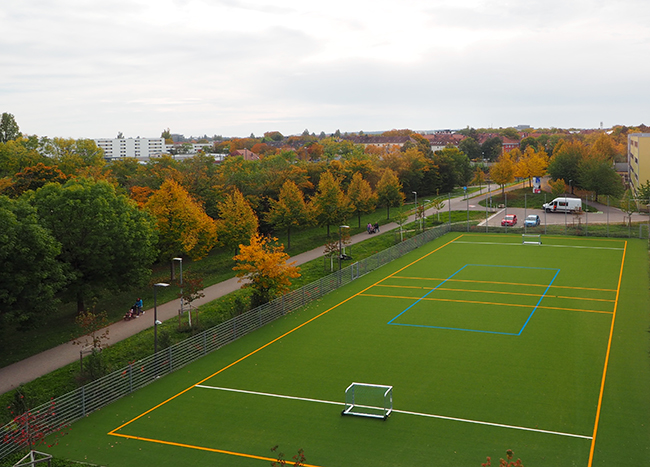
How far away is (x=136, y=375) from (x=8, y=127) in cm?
6353

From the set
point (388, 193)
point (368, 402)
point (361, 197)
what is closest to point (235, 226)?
point (361, 197)

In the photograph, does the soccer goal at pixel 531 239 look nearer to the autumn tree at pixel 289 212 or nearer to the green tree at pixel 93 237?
the autumn tree at pixel 289 212

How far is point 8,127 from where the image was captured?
248 ft

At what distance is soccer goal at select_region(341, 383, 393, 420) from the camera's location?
68.7ft

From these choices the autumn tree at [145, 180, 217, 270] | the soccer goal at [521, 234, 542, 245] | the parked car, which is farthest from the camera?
the parked car

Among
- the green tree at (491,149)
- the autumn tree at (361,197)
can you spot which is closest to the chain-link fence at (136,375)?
the autumn tree at (361,197)

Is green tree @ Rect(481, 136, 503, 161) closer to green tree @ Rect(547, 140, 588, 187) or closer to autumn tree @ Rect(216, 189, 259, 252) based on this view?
green tree @ Rect(547, 140, 588, 187)

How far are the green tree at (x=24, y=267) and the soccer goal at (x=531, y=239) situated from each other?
40.4 m

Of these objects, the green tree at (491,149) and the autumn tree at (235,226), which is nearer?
the autumn tree at (235,226)

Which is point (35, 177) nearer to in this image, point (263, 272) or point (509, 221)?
point (263, 272)

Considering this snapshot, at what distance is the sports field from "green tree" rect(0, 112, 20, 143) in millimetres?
56526

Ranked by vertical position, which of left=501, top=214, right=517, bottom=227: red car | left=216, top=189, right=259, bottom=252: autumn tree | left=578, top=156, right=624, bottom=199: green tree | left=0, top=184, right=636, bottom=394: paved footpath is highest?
left=578, top=156, right=624, bottom=199: green tree

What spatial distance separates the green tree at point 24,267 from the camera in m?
28.0

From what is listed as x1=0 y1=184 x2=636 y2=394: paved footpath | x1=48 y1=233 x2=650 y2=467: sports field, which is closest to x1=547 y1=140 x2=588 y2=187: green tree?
x1=48 y1=233 x2=650 y2=467: sports field
